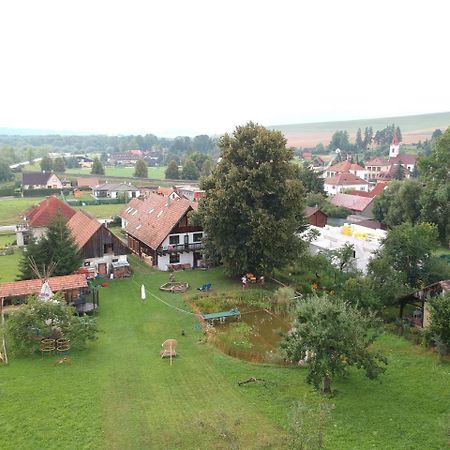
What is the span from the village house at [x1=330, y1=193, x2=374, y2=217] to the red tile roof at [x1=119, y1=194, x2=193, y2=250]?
1336 inches

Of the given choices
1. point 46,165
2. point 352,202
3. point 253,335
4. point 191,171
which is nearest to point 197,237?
point 253,335

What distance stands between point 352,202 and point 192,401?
5701 cm

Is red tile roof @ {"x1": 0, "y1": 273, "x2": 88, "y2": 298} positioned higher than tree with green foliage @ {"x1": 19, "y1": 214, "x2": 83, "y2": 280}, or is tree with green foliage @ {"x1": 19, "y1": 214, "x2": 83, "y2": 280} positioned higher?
tree with green foliage @ {"x1": 19, "y1": 214, "x2": 83, "y2": 280}

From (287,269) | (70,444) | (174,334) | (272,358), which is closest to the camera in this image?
(70,444)

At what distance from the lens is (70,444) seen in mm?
14703

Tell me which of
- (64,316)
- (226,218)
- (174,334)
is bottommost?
(174,334)

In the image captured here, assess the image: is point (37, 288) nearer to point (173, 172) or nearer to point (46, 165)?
point (173, 172)

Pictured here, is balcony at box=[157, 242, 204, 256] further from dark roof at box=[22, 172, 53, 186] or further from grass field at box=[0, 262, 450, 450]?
dark roof at box=[22, 172, 53, 186]

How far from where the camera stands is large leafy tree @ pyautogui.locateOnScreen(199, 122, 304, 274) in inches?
1264

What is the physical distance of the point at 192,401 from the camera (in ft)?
57.8

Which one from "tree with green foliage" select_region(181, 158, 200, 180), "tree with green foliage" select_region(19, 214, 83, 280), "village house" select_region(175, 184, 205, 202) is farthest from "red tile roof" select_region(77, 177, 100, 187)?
"tree with green foliage" select_region(19, 214, 83, 280)

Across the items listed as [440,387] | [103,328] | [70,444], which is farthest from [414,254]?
[70,444]

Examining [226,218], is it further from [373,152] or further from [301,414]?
[373,152]

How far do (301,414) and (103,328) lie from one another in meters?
16.0
